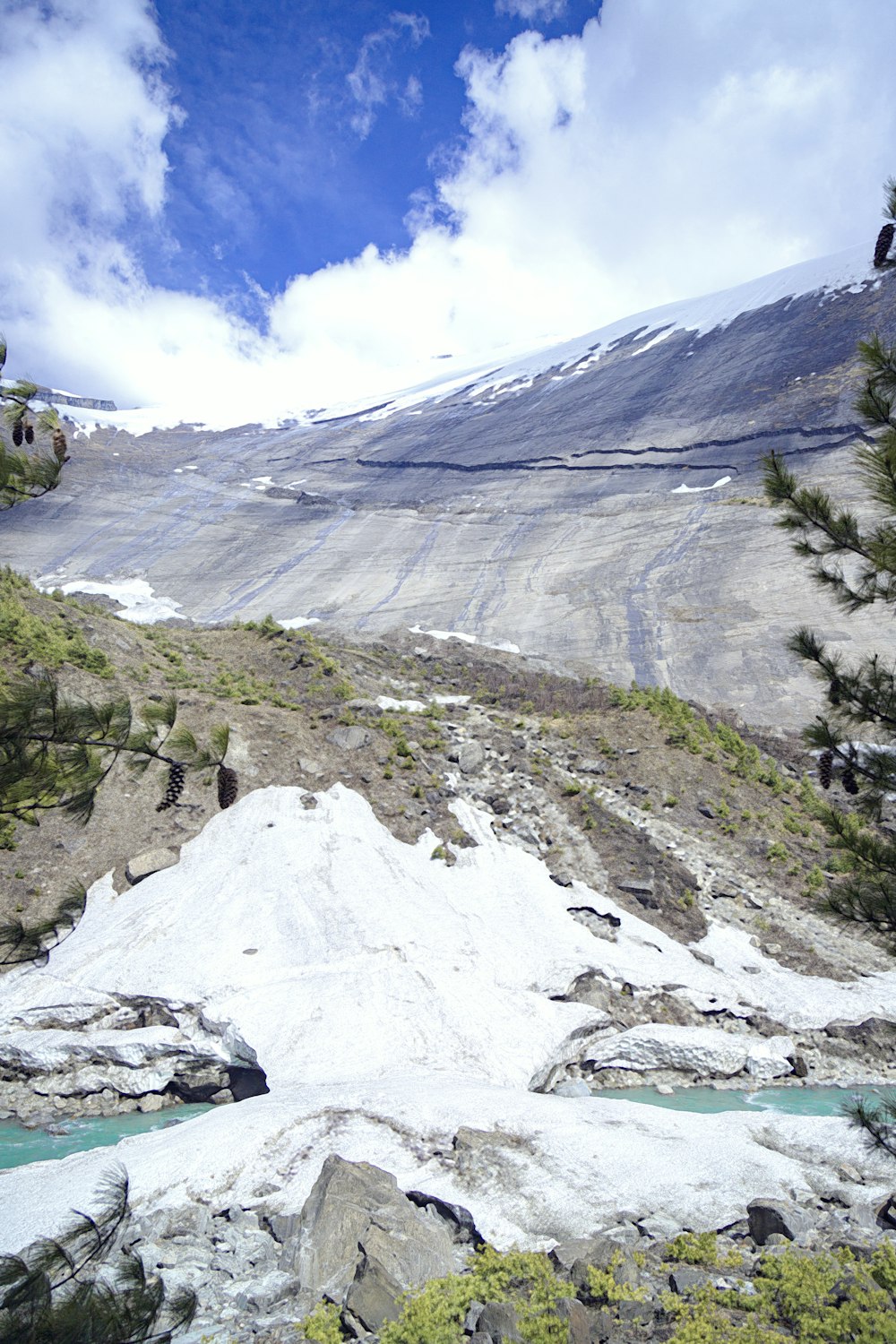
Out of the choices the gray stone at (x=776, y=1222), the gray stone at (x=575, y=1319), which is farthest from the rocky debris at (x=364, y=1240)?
the gray stone at (x=776, y=1222)

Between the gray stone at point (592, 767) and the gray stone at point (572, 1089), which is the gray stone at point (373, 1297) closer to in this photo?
the gray stone at point (572, 1089)

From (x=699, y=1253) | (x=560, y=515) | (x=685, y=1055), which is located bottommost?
(x=685, y=1055)

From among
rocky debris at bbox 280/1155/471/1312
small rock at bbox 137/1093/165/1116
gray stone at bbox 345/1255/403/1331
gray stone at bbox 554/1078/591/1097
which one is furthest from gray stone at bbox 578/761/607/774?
gray stone at bbox 345/1255/403/1331

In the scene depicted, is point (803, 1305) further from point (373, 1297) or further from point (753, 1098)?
point (753, 1098)

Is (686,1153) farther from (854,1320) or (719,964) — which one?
(719,964)

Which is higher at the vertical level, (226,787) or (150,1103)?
(226,787)

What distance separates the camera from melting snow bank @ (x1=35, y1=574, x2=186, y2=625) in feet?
111

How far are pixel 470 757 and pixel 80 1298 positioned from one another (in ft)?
41.2

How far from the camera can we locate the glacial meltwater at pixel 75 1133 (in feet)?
23.0

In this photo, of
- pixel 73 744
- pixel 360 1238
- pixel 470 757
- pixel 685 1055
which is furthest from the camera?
pixel 470 757

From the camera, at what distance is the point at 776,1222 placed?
15.9 ft

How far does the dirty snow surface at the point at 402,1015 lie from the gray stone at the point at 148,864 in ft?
0.67

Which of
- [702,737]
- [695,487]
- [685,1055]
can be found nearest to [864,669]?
[685,1055]

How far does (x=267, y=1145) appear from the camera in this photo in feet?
20.2
